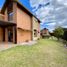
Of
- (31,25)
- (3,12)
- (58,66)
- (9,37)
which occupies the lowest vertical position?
(58,66)

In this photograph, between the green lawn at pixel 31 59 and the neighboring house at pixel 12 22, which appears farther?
the neighboring house at pixel 12 22

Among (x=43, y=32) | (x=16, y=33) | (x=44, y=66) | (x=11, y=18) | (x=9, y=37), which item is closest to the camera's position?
(x=44, y=66)

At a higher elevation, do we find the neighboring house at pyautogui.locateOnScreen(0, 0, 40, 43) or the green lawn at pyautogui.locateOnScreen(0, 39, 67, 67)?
the neighboring house at pyautogui.locateOnScreen(0, 0, 40, 43)

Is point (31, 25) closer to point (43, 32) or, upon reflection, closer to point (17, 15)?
point (17, 15)

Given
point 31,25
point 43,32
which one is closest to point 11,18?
point 31,25

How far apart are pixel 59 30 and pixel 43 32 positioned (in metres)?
29.3

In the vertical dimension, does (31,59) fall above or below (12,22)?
below

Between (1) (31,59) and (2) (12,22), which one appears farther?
(2) (12,22)

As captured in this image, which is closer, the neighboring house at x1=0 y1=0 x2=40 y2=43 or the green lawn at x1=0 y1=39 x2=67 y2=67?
the green lawn at x1=0 y1=39 x2=67 y2=67

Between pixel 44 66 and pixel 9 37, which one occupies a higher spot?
pixel 9 37

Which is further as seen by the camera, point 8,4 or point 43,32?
point 43,32

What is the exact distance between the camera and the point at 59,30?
1843 inches

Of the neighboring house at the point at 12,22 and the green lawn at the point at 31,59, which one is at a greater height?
the neighboring house at the point at 12,22

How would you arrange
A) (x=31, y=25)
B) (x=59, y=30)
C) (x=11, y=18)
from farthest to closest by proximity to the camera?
1. (x=59, y=30)
2. (x=31, y=25)
3. (x=11, y=18)
